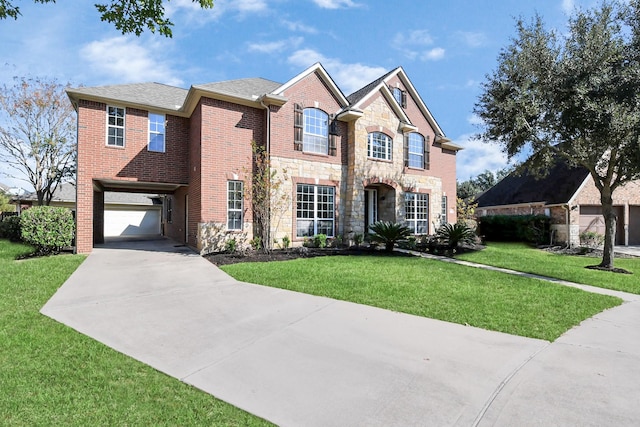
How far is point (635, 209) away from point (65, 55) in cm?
3017

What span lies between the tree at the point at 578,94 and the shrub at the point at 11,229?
63.0 feet

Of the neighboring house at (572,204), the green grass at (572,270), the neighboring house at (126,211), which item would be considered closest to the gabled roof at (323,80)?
the green grass at (572,270)

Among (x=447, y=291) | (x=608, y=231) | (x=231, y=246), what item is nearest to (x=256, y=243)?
(x=231, y=246)

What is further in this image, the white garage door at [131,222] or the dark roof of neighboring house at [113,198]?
the dark roof of neighboring house at [113,198]

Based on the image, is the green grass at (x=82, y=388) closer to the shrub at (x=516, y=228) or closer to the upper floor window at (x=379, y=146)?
the upper floor window at (x=379, y=146)

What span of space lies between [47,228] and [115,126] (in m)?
4.50

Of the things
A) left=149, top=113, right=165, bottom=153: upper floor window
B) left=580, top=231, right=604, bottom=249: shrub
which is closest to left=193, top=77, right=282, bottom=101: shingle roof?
left=149, top=113, right=165, bottom=153: upper floor window

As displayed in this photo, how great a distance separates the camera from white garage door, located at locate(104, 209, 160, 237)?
24.5 meters

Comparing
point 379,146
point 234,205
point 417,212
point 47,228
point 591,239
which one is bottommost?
point 591,239

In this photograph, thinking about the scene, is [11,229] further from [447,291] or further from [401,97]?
[401,97]

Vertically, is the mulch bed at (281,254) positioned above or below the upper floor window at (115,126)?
below

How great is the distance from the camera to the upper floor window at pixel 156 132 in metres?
14.2

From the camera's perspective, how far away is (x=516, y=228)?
2127cm

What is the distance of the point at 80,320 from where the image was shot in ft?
17.8
